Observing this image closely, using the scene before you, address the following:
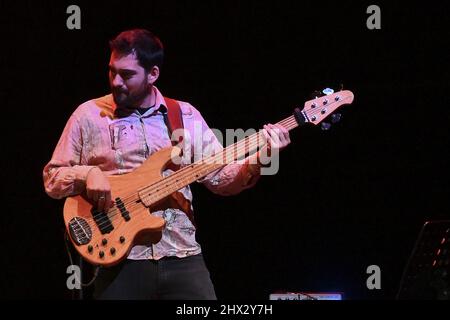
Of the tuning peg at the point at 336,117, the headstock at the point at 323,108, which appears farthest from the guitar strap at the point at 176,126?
the tuning peg at the point at 336,117

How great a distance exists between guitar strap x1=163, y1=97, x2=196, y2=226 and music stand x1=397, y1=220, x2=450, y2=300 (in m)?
1.04

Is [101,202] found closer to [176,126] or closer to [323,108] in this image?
[176,126]

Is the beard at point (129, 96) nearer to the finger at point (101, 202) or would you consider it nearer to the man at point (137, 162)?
the man at point (137, 162)

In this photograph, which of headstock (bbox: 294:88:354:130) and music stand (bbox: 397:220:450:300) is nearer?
music stand (bbox: 397:220:450:300)

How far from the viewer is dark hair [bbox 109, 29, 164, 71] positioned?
3512 millimetres

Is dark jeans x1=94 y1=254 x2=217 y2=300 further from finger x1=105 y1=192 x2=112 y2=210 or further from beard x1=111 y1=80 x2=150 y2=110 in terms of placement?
beard x1=111 y1=80 x2=150 y2=110

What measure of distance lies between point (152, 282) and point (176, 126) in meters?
0.79

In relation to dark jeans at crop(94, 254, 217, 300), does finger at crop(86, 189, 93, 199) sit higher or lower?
higher

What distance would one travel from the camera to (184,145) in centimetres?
358

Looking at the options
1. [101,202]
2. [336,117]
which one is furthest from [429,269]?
[101,202]

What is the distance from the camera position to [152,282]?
3.21 metres

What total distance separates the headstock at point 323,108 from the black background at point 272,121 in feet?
4.18

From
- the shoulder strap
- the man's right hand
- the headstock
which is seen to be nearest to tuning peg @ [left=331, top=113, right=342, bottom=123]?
the headstock
